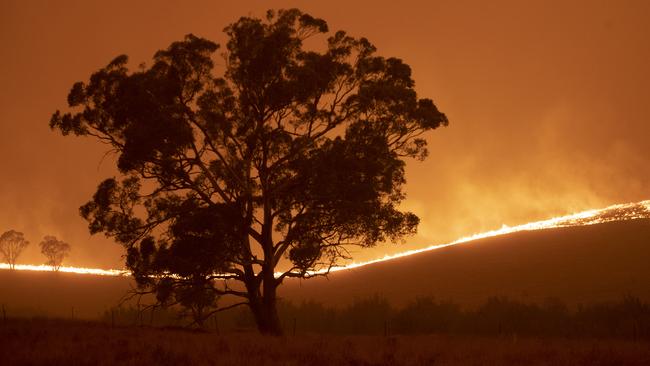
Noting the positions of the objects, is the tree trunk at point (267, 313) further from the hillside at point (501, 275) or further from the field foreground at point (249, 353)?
the hillside at point (501, 275)

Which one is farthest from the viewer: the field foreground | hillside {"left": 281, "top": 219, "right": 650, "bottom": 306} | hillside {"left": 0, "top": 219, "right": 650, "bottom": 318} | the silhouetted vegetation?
hillside {"left": 0, "top": 219, "right": 650, "bottom": 318}

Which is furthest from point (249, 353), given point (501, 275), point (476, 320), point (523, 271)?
point (523, 271)

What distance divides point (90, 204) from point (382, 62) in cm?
1414

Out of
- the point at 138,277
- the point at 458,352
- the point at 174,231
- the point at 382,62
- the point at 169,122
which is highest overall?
the point at 382,62

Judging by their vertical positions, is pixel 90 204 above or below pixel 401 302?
above

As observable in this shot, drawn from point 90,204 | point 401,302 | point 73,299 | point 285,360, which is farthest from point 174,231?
point 73,299

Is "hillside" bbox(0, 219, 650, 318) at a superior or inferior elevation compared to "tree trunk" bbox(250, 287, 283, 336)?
superior

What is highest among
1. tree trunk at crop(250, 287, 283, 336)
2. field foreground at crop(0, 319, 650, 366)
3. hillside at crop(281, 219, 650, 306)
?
hillside at crop(281, 219, 650, 306)

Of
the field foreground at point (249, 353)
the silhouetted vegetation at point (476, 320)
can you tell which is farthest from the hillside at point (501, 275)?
the field foreground at point (249, 353)

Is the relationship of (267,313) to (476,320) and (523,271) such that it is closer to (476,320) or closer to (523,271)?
(476,320)

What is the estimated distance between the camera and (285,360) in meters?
16.8

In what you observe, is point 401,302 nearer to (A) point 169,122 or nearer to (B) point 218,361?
(A) point 169,122

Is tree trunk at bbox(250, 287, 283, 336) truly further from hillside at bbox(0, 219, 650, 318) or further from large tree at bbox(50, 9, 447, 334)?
hillside at bbox(0, 219, 650, 318)

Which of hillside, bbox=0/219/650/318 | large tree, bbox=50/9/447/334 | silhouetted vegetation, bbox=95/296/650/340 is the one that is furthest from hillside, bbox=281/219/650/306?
large tree, bbox=50/9/447/334
